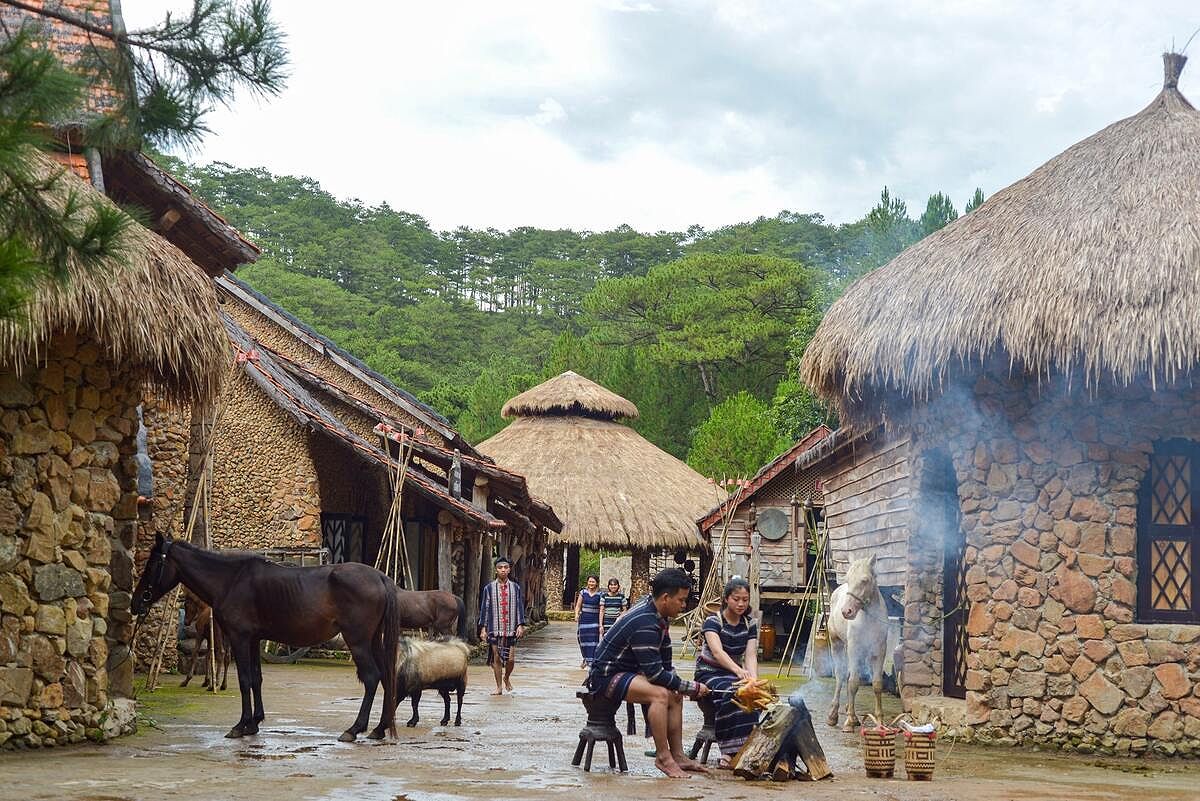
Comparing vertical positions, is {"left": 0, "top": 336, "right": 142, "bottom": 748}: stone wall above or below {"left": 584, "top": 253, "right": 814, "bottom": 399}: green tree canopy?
below

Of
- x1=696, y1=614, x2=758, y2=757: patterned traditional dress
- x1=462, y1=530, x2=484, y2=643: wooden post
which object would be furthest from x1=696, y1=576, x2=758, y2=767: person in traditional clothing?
x1=462, y1=530, x2=484, y2=643: wooden post

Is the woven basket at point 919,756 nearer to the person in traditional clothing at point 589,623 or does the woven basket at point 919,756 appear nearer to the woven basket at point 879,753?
the woven basket at point 879,753

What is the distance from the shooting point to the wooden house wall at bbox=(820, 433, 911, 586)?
49.5ft

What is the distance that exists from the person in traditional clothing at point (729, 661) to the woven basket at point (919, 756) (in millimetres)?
1066

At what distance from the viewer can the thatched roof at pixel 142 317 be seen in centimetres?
906

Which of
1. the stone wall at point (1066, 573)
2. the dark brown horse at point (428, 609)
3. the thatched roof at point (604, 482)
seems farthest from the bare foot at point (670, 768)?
the thatched roof at point (604, 482)

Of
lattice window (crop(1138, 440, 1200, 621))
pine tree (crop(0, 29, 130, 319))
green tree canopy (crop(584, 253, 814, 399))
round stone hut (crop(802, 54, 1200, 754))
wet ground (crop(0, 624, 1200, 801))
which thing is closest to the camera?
pine tree (crop(0, 29, 130, 319))

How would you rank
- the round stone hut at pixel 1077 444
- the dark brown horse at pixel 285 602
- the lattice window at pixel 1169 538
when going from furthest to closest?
the lattice window at pixel 1169 538 < the dark brown horse at pixel 285 602 < the round stone hut at pixel 1077 444

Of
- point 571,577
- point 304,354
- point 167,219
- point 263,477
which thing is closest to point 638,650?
point 167,219

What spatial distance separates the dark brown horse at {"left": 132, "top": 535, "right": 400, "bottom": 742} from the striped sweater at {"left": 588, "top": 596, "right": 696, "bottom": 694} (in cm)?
232

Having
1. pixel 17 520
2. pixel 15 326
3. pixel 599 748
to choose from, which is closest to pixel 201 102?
pixel 15 326

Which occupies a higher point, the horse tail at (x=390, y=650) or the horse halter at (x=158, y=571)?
the horse halter at (x=158, y=571)

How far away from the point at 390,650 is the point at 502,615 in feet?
16.9

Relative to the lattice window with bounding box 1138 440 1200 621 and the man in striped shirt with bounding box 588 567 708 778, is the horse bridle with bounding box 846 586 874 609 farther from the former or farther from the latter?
the man in striped shirt with bounding box 588 567 708 778
